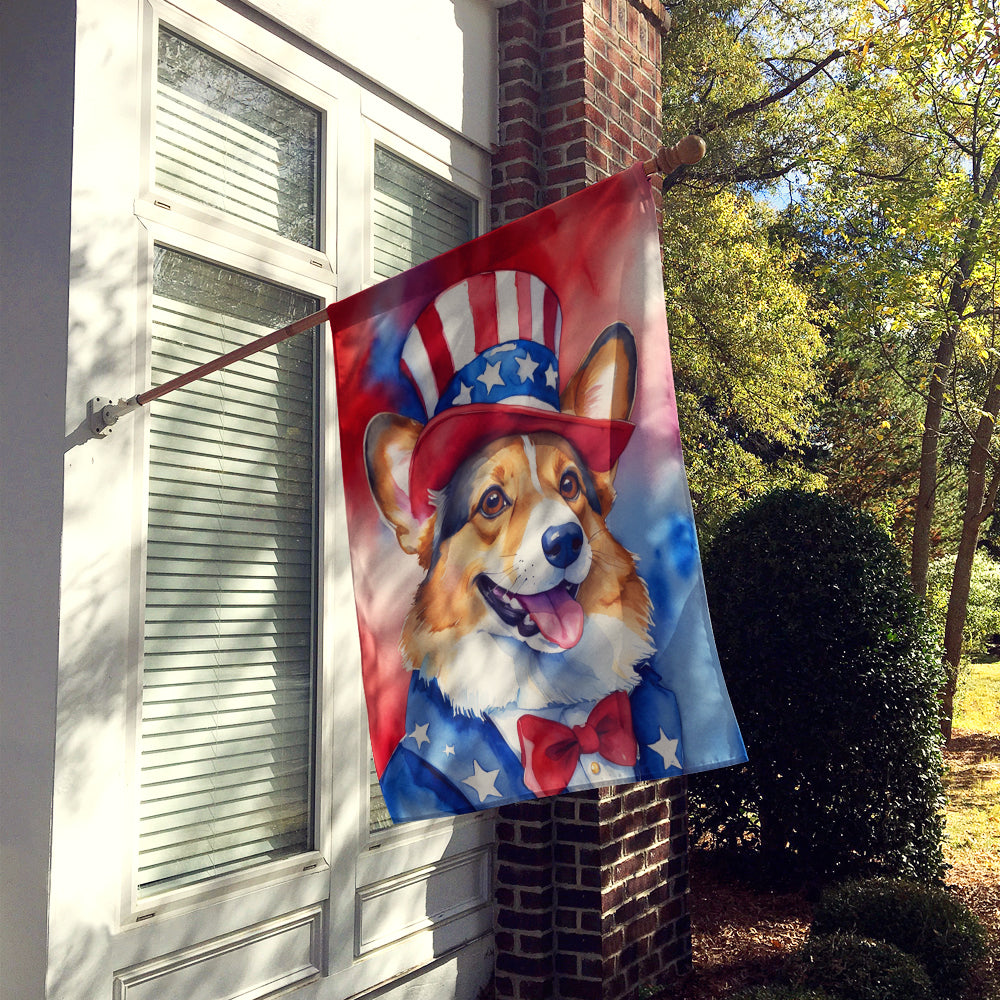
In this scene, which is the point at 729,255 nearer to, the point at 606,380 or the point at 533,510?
the point at 606,380

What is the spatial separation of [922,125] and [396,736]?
10.0 m

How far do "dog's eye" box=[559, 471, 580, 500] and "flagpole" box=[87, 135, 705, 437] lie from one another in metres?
0.75

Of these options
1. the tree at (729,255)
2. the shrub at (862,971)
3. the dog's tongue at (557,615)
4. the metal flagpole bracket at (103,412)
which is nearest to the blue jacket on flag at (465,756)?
the dog's tongue at (557,615)

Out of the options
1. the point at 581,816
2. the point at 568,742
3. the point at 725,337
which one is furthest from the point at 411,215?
the point at 725,337

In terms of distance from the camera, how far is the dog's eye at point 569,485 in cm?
267

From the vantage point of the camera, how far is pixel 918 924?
4621 millimetres

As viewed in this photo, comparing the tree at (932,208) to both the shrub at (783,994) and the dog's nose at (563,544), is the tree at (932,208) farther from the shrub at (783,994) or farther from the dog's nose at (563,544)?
the dog's nose at (563,544)

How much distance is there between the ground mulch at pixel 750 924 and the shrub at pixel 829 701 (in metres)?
0.26

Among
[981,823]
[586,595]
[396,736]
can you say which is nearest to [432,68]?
[586,595]

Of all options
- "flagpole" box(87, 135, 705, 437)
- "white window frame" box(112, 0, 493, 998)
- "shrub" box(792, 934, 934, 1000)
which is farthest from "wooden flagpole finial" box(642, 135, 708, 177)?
"shrub" box(792, 934, 934, 1000)

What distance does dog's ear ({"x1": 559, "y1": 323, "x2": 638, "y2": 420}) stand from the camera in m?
2.70

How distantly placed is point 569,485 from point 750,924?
396 cm

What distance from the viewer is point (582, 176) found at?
184 inches

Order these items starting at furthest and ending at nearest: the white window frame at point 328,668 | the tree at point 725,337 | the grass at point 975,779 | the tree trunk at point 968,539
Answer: the tree at point 725,337
the tree trunk at point 968,539
the grass at point 975,779
the white window frame at point 328,668
